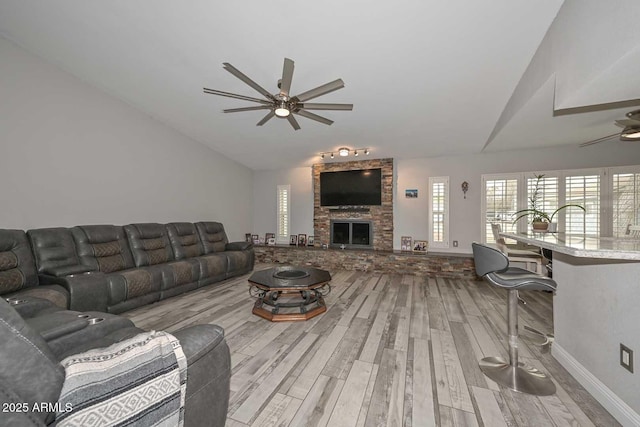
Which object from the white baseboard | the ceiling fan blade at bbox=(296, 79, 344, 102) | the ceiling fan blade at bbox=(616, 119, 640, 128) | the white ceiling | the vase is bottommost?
the white baseboard

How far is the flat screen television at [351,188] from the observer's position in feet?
19.4

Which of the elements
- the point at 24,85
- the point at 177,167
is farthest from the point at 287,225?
the point at 24,85

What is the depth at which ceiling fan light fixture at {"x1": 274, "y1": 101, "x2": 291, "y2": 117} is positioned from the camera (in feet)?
8.72

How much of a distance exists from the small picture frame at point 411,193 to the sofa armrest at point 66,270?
5.58 m

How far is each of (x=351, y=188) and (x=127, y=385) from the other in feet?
18.4

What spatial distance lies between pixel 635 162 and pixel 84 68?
852 centimetres

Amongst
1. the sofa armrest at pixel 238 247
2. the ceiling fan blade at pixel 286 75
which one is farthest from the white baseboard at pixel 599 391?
the sofa armrest at pixel 238 247

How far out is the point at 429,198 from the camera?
18.1 feet

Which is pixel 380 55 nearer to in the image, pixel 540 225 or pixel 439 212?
pixel 540 225

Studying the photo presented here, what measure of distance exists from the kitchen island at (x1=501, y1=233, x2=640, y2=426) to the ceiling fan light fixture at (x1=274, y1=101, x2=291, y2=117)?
2.54 m

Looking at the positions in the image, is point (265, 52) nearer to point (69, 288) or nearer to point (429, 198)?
point (69, 288)

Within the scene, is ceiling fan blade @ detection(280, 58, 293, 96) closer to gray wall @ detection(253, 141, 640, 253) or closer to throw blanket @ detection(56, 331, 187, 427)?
throw blanket @ detection(56, 331, 187, 427)

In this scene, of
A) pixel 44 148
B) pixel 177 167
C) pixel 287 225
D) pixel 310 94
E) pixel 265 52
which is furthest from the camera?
pixel 287 225

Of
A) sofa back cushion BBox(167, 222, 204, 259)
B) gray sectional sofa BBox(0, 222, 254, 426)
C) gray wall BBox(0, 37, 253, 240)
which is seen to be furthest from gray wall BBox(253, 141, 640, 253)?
gray wall BBox(0, 37, 253, 240)
